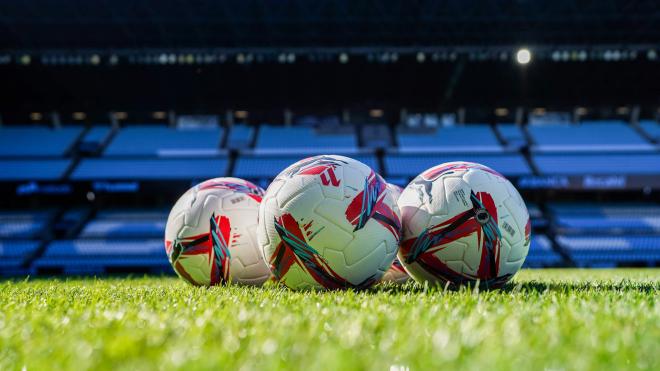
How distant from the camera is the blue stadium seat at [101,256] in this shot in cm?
1562

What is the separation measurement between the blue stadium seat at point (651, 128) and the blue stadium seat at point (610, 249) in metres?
6.31

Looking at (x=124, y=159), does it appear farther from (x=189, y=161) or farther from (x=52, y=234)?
(x=52, y=234)

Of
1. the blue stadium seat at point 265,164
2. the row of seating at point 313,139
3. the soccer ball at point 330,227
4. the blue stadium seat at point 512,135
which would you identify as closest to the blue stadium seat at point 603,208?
the row of seating at point 313,139

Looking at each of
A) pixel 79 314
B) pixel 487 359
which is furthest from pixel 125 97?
pixel 487 359

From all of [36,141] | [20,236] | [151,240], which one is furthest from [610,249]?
[36,141]

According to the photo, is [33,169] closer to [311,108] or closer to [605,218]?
[311,108]

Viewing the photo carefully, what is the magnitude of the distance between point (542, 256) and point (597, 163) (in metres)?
5.78

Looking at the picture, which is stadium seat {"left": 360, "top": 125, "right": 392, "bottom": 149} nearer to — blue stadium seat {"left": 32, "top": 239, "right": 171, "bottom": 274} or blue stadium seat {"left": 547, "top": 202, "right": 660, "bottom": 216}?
blue stadium seat {"left": 547, "top": 202, "right": 660, "bottom": 216}

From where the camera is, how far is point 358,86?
821 inches

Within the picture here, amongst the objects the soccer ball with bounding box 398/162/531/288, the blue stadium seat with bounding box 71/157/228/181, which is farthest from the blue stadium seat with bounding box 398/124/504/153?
the soccer ball with bounding box 398/162/531/288

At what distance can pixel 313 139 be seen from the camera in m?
21.5

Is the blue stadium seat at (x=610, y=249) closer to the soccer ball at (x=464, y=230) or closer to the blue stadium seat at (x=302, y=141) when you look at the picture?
the blue stadium seat at (x=302, y=141)

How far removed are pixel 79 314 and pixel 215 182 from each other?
2.54 meters

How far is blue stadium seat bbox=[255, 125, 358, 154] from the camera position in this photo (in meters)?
20.4
